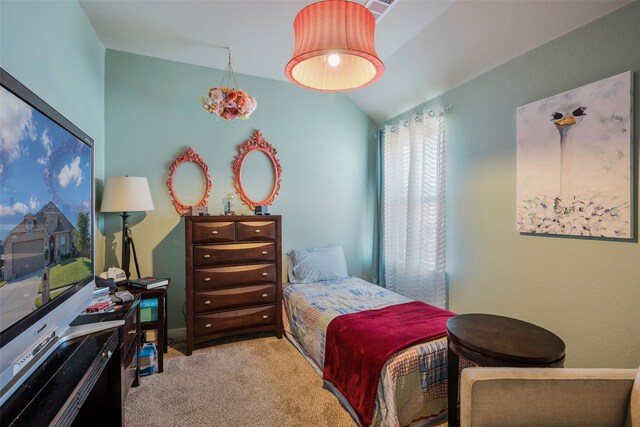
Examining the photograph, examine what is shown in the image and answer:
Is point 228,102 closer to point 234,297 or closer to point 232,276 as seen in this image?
point 232,276

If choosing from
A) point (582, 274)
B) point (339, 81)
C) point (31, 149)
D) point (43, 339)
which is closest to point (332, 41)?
point (339, 81)

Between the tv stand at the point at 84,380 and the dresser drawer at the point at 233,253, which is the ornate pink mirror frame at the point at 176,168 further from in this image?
the tv stand at the point at 84,380

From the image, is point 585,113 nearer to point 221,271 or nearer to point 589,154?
point 589,154

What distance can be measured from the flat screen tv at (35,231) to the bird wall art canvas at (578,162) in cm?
274

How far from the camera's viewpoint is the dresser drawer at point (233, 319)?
2.58m

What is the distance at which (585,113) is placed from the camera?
183cm

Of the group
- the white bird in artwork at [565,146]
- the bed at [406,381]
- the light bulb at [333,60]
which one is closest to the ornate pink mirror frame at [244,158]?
the bed at [406,381]

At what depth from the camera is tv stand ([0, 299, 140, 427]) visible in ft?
2.91

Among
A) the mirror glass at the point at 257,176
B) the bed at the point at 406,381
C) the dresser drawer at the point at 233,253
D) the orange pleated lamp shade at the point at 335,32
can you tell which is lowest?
the bed at the point at 406,381

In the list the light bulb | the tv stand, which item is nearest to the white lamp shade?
the tv stand

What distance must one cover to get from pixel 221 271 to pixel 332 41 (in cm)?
213

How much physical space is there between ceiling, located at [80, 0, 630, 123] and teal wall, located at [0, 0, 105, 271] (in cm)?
27

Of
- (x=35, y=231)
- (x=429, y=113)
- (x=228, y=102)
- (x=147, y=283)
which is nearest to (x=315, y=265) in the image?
(x=147, y=283)

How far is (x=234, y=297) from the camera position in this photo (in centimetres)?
268
